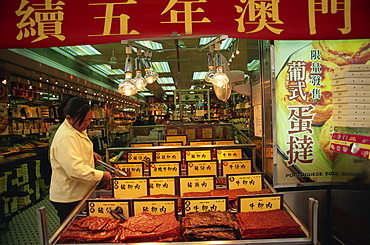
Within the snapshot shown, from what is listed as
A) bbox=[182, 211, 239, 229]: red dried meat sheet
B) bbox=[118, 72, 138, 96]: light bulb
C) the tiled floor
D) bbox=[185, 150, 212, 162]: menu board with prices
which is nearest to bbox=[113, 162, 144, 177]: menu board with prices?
bbox=[185, 150, 212, 162]: menu board with prices

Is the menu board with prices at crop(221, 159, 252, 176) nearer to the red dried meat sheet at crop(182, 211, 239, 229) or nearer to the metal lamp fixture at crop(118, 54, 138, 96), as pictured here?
the red dried meat sheet at crop(182, 211, 239, 229)

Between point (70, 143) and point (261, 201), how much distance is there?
63.7 inches

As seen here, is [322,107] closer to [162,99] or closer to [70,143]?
[70,143]

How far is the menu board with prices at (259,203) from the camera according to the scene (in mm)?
1671

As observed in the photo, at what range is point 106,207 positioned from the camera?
5.54 ft

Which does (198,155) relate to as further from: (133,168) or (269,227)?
(269,227)

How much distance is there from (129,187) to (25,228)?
129 inches

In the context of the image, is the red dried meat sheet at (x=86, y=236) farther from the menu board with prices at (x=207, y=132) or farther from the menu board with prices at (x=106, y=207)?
the menu board with prices at (x=207, y=132)

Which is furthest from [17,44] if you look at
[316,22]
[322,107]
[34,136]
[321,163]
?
[34,136]

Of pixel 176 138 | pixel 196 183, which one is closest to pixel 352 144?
pixel 196 183

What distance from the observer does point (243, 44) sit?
5.40 metres

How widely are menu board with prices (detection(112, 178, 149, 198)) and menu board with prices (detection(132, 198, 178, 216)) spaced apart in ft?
1.09

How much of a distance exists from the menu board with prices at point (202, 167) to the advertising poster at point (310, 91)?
27.1 inches

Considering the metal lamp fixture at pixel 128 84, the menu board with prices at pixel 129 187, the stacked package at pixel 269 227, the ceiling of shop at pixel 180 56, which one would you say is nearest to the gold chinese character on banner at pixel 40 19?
the metal lamp fixture at pixel 128 84
